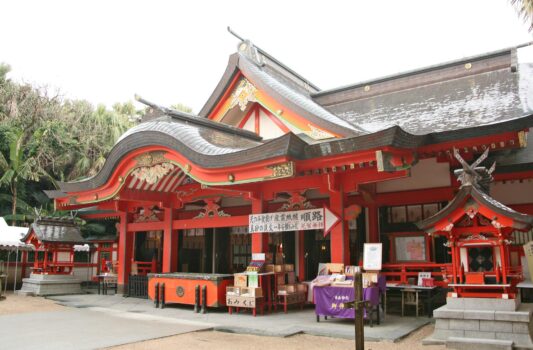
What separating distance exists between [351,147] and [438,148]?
73.0 inches

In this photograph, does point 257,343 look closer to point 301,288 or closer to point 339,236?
point 339,236

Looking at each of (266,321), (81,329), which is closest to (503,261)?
(266,321)

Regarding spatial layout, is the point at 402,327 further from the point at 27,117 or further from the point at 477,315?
the point at 27,117

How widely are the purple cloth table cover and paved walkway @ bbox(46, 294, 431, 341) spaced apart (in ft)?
0.78

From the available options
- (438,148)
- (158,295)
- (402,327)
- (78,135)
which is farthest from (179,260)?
(78,135)

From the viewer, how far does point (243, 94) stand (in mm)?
13250

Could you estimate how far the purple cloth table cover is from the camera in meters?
8.94

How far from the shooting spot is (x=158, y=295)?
12.2 m

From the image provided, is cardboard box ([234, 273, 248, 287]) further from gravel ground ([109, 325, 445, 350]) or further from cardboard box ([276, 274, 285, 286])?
gravel ground ([109, 325, 445, 350])

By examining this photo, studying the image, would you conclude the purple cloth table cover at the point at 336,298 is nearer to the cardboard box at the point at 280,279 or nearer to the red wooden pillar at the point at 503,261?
the cardboard box at the point at 280,279

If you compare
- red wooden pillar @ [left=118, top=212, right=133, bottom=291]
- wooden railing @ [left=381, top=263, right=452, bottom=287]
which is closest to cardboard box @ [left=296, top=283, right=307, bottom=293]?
wooden railing @ [left=381, top=263, right=452, bottom=287]

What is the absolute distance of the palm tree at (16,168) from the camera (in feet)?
68.2

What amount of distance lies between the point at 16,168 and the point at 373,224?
17522 mm

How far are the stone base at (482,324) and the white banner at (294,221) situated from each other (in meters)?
3.53
